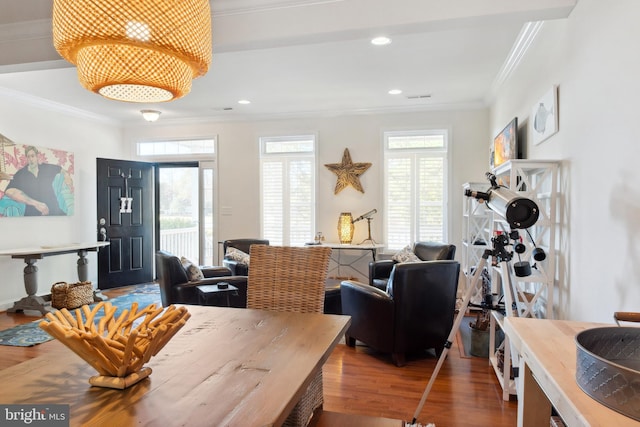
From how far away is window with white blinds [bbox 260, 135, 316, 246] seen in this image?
6.21 metres

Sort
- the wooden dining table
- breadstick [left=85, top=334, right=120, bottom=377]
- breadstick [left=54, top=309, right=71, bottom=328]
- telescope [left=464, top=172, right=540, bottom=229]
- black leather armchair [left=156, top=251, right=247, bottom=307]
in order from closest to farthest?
the wooden dining table
breadstick [left=85, top=334, right=120, bottom=377]
breadstick [left=54, top=309, right=71, bottom=328]
telescope [left=464, top=172, right=540, bottom=229]
black leather armchair [left=156, top=251, right=247, bottom=307]

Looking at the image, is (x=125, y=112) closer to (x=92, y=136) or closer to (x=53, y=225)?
(x=92, y=136)

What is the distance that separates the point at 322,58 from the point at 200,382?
3.42 m

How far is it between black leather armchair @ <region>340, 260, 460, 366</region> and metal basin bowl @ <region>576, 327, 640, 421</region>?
2108mm

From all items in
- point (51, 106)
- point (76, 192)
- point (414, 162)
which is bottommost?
A: point (76, 192)

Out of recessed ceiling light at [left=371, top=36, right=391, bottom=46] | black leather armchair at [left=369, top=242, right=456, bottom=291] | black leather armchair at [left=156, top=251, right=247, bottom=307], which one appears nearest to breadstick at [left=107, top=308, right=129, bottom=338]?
Answer: black leather armchair at [left=156, top=251, right=247, bottom=307]

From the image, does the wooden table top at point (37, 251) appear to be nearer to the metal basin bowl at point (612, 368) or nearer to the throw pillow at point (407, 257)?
the throw pillow at point (407, 257)

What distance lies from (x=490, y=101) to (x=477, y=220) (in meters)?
1.59

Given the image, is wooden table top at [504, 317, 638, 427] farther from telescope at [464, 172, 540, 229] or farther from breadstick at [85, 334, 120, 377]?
breadstick at [85, 334, 120, 377]

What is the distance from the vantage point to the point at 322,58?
3.91 metres

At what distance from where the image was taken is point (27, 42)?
3.02m

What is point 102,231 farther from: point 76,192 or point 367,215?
point 367,215

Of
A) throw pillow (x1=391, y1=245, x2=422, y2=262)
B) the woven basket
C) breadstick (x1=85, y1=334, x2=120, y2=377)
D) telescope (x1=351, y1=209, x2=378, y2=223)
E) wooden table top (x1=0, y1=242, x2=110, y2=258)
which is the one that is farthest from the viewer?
telescope (x1=351, y1=209, x2=378, y2=223)

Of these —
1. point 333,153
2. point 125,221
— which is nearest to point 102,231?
point 125,221
